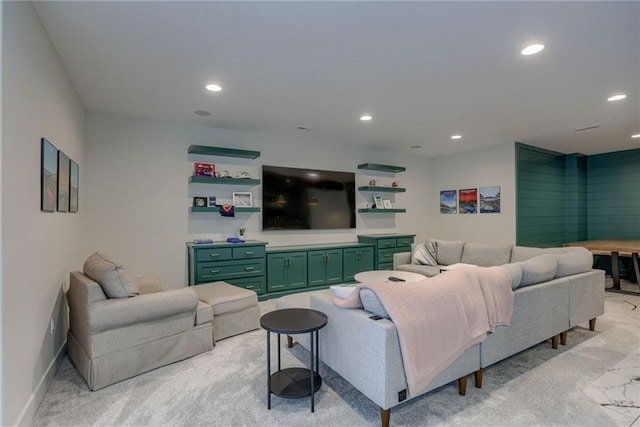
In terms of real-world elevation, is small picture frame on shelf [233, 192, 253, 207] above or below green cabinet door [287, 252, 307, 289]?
above

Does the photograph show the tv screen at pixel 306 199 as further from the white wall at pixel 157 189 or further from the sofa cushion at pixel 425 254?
the sofa cushion at pixel 425 254

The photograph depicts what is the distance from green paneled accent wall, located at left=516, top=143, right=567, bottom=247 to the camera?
595 cm

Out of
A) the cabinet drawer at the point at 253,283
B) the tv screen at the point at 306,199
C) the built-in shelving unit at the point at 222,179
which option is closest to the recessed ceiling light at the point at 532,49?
the built-in shelving unit at the point at 222,179

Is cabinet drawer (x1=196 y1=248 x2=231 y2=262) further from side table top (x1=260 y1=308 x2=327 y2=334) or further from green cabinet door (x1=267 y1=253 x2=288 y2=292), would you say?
side table top (x1=260 y1=308 x2=327 y2=334)

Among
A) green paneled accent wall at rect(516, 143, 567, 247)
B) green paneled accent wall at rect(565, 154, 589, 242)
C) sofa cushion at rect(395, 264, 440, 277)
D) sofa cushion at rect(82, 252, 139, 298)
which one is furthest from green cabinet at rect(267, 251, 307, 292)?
green paneled accent wall at rect(565, 154, 589, 242)

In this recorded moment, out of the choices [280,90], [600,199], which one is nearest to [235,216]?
[280,90]

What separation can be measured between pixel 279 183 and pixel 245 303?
2.40 meters

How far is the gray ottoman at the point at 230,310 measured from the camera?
3.18m

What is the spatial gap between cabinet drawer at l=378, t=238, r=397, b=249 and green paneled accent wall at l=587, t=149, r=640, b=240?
4936 millimetres

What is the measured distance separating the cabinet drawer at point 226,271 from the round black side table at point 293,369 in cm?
211

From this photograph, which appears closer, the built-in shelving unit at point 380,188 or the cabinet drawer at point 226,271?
the cabinet drawer at point 226,271

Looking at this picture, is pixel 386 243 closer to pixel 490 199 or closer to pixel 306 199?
pixel 306 199

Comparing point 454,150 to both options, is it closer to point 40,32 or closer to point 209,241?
point 209,241

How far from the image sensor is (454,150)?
21.7 feet
